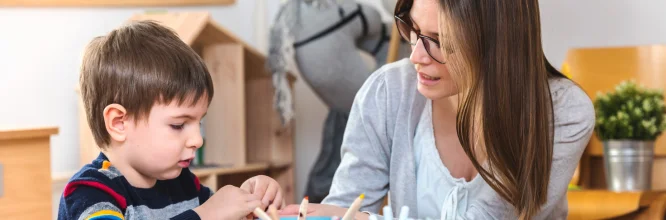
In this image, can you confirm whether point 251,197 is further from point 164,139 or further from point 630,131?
point 630,131

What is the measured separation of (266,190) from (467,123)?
344 mm

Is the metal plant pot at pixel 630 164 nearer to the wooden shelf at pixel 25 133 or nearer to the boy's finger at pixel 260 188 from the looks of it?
the boy's finger at pixel 260 188

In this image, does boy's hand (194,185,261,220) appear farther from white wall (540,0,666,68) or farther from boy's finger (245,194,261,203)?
white wall (540,0,666,68)

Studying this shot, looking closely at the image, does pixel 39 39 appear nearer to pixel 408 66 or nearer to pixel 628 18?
pixel 408 66

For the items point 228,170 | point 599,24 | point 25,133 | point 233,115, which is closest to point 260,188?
point 25,133

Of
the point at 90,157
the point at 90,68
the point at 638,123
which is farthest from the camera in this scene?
the point at 90,157

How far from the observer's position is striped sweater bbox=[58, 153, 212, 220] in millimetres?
1063

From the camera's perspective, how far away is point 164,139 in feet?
3.72

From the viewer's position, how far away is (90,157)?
245 cm

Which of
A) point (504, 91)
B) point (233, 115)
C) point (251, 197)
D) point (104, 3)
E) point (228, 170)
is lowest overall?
point (228, 170)

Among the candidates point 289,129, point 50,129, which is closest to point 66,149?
point 289,129

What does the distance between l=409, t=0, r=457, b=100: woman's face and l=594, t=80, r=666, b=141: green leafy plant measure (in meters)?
0.92

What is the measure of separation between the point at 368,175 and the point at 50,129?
64cm

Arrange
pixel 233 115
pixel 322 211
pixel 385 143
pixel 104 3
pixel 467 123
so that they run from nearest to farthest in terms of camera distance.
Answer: pixel 322 211, pixel 467 123, pixel 385 143, pixel 233 115, pixel 104 3
